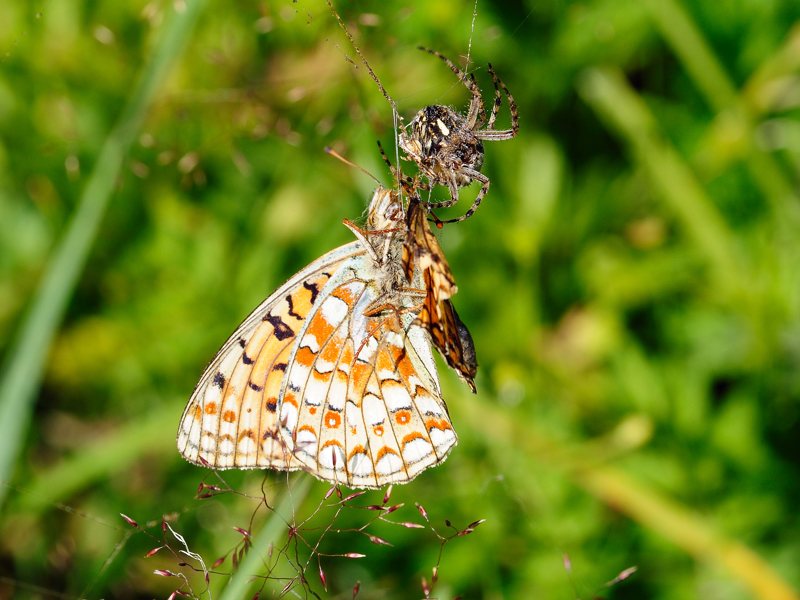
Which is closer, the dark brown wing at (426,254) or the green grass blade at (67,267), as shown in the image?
the dark brown wing at (426,254)

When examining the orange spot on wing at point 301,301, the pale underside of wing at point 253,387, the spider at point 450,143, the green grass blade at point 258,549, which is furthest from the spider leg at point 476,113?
the green grass blade at point 258,549

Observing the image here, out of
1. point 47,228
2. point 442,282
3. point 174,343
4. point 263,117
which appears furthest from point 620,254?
point 47,228

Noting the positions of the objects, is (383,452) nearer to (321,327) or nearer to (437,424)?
(437,424)

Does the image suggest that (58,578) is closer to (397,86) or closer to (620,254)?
(397,86)

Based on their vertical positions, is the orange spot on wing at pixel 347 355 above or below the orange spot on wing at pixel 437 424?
above

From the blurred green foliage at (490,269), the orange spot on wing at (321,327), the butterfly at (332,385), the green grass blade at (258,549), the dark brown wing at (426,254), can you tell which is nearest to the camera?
the dark brown wing at (426,254)

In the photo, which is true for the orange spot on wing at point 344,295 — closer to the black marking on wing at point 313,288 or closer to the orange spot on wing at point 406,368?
the black marking on wing at point 313,288
